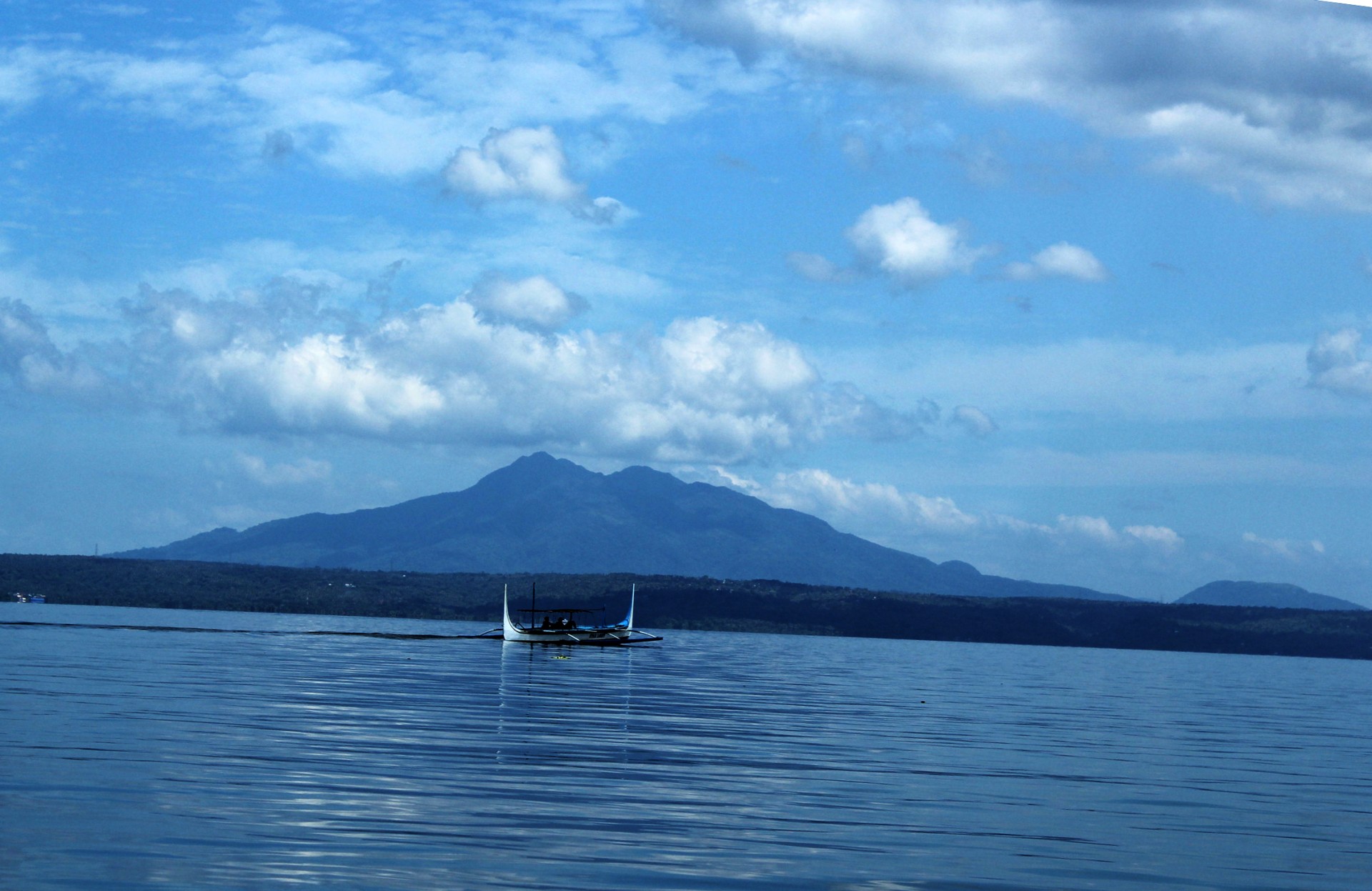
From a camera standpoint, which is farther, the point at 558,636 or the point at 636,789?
the point at 558,636

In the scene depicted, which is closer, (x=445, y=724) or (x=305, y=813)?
(x=305, y=813)

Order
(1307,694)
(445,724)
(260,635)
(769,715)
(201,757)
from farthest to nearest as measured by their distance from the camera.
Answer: (260,635) → (1307,694) → (769,715) → (445,724) → (201,757)

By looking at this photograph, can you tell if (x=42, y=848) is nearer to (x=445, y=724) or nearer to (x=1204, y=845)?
(x=1204, y=845)

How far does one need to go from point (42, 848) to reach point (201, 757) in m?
13.3

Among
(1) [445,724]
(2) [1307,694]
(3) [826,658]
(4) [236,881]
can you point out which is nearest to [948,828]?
(4) [236,881]

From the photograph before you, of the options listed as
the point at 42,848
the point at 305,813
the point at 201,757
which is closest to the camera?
the point at 42,848

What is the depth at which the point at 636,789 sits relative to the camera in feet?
115

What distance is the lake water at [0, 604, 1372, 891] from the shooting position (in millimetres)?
24859

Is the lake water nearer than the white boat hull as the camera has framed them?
Yes

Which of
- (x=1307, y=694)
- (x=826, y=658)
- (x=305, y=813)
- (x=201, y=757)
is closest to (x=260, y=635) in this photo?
(x=826, y=658)

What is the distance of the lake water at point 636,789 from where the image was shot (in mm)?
24859

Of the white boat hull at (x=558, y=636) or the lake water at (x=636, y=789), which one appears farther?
the white boat hull at (x=558, y=636)

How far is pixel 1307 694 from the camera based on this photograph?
117688 millimetres

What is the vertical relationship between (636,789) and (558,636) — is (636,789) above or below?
above
